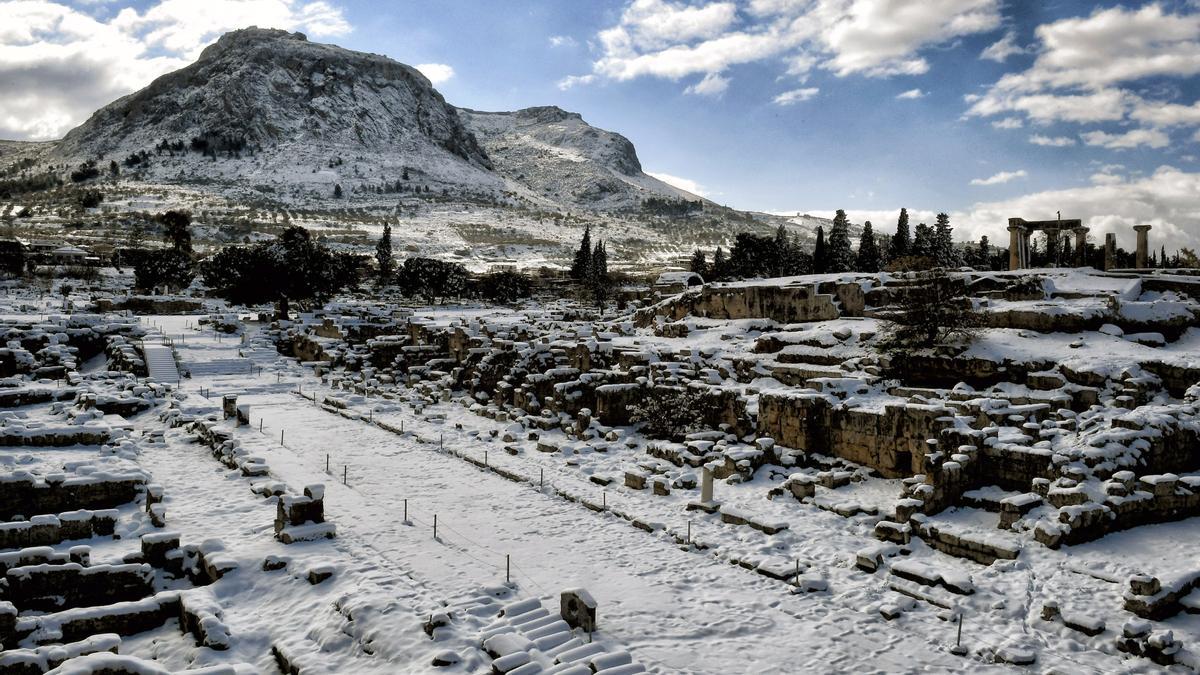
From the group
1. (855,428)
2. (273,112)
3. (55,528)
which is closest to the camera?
(55,528)

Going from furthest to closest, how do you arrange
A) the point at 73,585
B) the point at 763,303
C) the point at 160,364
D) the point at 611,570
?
the point at 763,303 < the point at 160,364 < the point at 611,570 < the point at 73,585

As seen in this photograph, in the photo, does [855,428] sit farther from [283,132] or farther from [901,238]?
[283,132]

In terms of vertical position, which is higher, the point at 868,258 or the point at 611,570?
the point at 868,258

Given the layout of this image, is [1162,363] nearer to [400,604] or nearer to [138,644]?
[400,604]

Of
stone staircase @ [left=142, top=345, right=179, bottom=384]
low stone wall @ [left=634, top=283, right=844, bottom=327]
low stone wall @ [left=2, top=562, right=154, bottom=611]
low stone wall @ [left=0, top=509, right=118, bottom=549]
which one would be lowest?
low stone wall @ [left=2, top=562, right=154, bottom=611]

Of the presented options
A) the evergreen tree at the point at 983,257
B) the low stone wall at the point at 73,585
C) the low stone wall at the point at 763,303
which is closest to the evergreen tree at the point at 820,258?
the evergreen tree at the point at 983,257

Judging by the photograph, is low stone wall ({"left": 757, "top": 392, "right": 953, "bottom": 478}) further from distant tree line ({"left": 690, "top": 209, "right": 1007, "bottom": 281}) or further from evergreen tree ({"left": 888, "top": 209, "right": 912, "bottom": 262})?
evergreen tree ({"left": 888, "top": 209, "right": 912, "bottom": 262})

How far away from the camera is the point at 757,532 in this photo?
15250 mm

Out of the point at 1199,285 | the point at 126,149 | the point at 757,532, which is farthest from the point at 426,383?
the point at 126,149

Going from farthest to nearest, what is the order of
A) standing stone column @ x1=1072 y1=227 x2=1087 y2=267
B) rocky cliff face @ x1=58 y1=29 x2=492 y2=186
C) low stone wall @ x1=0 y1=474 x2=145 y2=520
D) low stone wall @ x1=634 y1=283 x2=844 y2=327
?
rocky cliff face @ x1=58 y1=29 x2=492 y2=186 → standing stone column @ x1=1072 y1=227 x2=1087 y2=267 → low stone wall @ x1=634 y1=283 x2=844 y2=327 → low stone wall @ x1=0 y1=474 x2=145 y2=520

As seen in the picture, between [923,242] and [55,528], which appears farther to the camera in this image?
[923,242]

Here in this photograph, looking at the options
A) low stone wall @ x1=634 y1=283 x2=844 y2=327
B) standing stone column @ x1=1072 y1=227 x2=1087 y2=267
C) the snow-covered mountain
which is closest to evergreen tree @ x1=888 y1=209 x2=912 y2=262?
standing stone column @ x1=1072 y1=227 x2=1087 y2=267

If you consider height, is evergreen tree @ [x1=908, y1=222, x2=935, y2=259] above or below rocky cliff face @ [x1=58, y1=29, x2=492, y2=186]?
below

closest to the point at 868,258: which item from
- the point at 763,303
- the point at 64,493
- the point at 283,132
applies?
the point at 763,303
